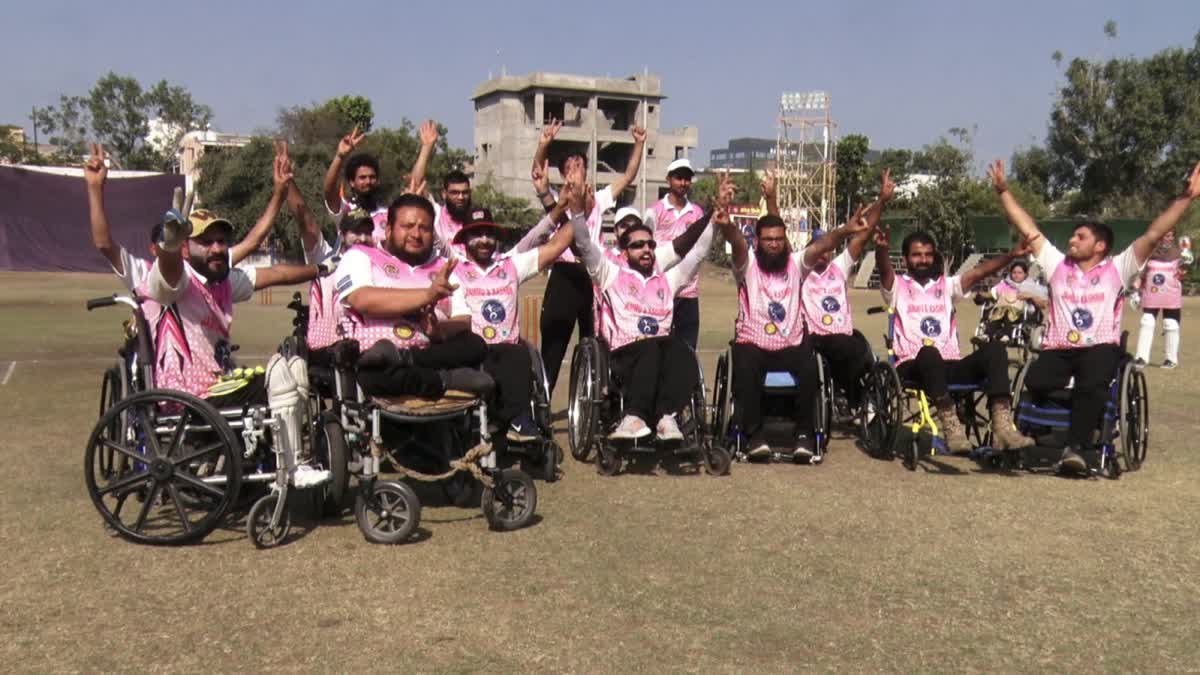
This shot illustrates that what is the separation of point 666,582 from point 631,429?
1866 millimetres

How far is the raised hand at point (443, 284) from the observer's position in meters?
4.61

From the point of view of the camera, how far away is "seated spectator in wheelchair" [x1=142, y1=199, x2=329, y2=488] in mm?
4750

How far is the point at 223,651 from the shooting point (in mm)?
3557

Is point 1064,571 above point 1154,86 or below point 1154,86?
below

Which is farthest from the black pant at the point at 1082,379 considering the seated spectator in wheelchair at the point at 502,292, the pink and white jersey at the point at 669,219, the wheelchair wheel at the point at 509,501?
the wheelchair wheel at the point at 509,501

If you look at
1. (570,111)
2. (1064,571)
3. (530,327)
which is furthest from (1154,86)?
(1064,571)

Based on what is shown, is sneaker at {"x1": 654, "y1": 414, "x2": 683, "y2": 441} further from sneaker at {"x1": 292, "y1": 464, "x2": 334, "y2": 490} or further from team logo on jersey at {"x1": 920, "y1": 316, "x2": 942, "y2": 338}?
sneaker at {"x1": 292, "y1": 464, "x2": 334, "y2": 490}

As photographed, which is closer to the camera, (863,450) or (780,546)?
(780,546)

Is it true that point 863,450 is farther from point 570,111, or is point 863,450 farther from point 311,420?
point 570,111

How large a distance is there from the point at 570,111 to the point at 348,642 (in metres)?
63.6

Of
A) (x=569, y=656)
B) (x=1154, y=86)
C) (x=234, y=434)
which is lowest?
(x=569, y=656)

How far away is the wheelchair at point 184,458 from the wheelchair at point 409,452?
340 mm

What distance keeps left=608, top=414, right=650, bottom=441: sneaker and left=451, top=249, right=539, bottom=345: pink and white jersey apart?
2.56 feet

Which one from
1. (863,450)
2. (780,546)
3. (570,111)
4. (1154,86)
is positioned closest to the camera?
(780,546)
